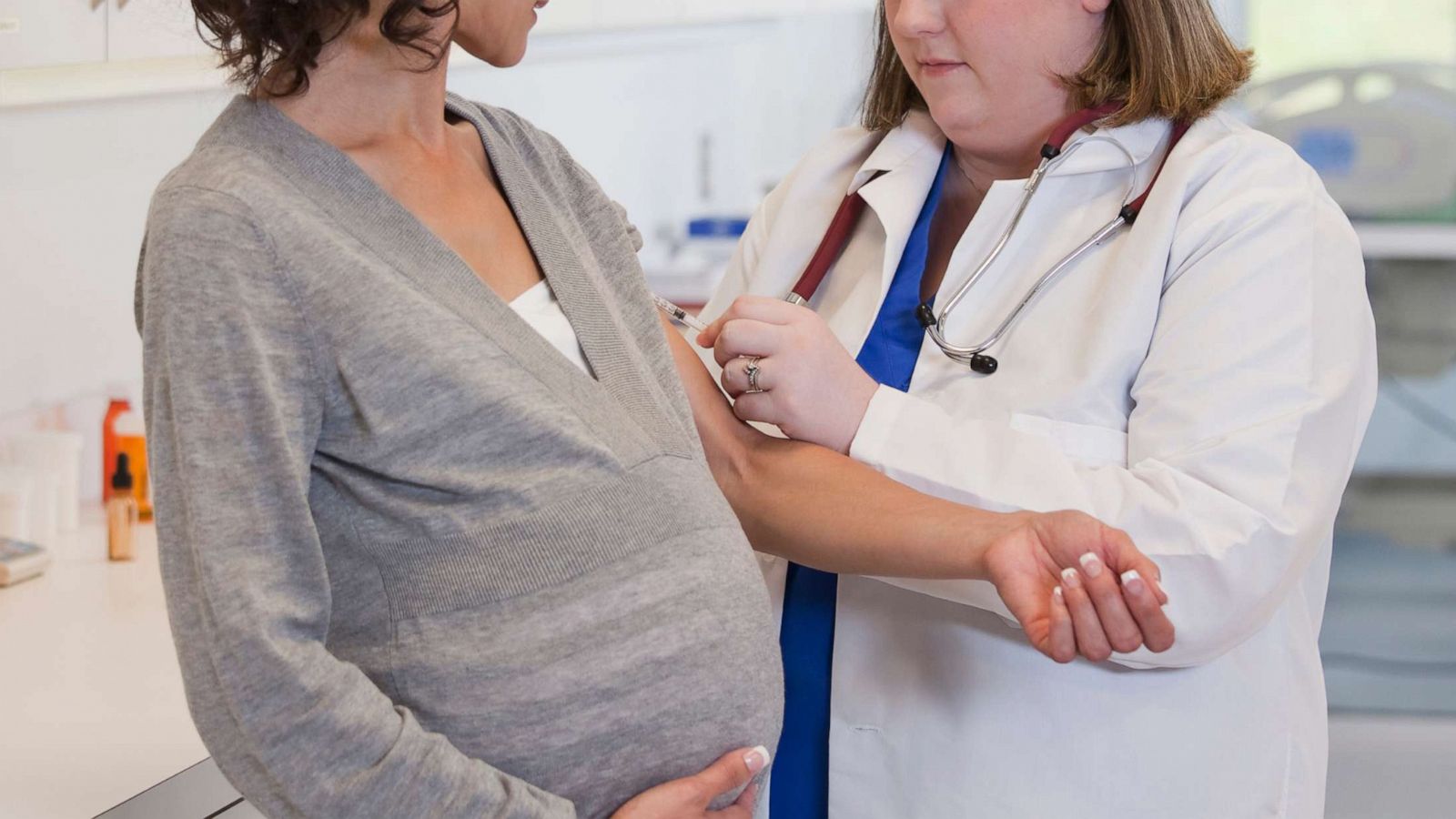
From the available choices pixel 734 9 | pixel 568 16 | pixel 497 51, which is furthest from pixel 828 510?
pixel 734 9

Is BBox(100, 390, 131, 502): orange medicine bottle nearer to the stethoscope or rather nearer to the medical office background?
the medical office background

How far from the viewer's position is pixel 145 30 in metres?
1.63

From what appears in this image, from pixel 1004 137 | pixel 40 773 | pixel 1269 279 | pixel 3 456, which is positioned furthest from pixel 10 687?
pixel 1269 279

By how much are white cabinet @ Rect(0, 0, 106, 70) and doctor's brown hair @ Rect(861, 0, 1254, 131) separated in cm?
104

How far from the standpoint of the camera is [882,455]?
4.08 feet

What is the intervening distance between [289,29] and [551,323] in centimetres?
26

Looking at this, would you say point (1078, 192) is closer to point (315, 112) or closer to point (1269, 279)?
point (1269, 279)

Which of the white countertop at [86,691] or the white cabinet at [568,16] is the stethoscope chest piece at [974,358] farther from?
the white cabinet at [568,16]

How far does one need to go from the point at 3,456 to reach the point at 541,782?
1337mm

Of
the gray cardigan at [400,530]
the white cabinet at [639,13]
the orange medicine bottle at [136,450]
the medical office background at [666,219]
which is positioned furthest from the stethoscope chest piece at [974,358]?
the white cabinet at [639,13]

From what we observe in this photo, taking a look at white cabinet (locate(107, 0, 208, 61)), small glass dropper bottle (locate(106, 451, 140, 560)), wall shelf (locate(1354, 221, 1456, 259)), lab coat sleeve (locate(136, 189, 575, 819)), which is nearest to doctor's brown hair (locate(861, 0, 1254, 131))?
lab coat sleeve (locate(136, 189, 575, 819))

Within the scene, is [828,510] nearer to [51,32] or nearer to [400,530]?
[400,530]

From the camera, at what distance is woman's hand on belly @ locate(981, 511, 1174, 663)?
1.00 m

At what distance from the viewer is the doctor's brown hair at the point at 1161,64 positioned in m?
1.33
